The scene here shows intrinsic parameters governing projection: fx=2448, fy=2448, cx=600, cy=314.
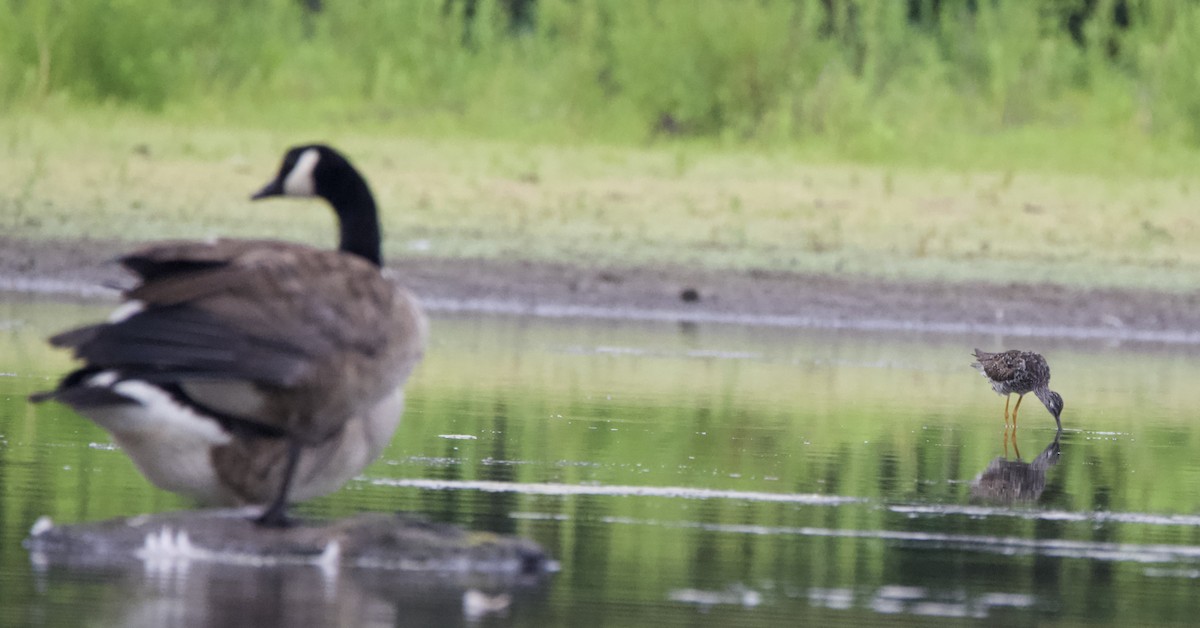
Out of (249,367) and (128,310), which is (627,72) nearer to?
(128,310)

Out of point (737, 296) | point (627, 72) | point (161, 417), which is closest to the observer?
point (161, 417)

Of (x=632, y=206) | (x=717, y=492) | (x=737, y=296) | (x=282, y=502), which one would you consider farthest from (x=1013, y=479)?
(x=632, y=206)

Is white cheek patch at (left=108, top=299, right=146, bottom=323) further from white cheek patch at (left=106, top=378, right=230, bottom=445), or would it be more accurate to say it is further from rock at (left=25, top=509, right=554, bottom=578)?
rock at (left=25, top=509, right=554, bottom=578)

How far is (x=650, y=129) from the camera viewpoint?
2680 cm

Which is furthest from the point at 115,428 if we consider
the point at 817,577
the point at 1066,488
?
the point at 1066,488

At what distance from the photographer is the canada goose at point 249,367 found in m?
7.38

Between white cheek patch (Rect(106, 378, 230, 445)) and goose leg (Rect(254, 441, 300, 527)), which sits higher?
white cheek patch (Rect(106, 378, 230, 445))

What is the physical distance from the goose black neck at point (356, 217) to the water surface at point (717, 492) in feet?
3.08

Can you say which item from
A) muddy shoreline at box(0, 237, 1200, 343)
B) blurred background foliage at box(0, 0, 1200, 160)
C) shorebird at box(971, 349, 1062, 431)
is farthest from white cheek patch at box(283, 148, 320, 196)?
blurred background foliage at box(0, 0, 1200, 160)

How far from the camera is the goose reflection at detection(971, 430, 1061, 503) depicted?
981cm

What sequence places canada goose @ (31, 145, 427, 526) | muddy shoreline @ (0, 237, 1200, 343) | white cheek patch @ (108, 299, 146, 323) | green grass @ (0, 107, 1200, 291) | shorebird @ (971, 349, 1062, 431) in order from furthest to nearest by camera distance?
green grass @ (0, 107, 1200, 291), muddy shoreline @ (0, 237, 1200, 343), shorebird @ (971, 349, 1062, 431), white cheek patch @ (108, 299, 146, 323), canada goose @ (31, 145, 427, 526)

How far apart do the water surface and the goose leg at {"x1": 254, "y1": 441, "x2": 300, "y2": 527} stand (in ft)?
1.12

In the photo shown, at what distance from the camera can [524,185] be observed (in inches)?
872

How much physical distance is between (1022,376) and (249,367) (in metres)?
6.83
